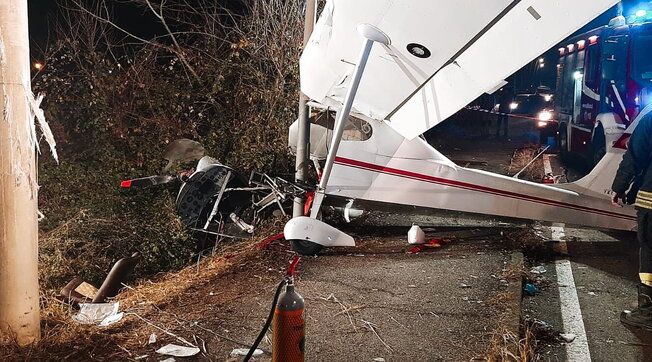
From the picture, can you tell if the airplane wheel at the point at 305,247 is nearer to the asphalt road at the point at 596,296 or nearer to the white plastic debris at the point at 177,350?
the asphalt road at the point at 596,296

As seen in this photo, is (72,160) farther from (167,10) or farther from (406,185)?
(406,185)

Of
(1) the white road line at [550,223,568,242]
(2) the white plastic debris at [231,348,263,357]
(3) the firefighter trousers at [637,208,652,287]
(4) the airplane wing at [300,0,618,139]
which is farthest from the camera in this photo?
(1) the white road line at [550,223,568,242]

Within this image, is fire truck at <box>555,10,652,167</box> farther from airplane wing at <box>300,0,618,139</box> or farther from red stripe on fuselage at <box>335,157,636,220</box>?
airplane wing at <box>300,0,618,139</box>

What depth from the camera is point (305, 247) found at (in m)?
6.52

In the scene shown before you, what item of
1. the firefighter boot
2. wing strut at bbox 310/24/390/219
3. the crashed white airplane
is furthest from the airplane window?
the firefighter boot

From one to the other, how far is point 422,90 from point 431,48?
3.86 ft

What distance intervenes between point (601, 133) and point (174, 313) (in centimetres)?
966

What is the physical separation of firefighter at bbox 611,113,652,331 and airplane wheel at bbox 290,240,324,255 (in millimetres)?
3190

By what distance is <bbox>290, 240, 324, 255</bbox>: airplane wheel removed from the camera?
6.48 m

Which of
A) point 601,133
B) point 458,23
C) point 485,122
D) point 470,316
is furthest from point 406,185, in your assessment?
point 485,122

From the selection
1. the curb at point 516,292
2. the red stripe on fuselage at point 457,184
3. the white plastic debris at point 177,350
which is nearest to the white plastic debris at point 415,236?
the red stripe on fuselage at point 457,184

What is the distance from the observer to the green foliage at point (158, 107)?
8359mm

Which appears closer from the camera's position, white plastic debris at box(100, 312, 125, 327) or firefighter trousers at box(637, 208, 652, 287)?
white plastic debris at box(100, 312, 125, 327)

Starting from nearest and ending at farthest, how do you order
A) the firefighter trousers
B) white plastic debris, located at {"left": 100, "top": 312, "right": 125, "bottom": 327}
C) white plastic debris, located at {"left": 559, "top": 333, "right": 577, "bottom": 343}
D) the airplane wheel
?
white plastic debris, located at {"left": 100, "top": 312, "right": 125, "bottom": 327} → white plastic debris, located at {"left": 559, "top": 333, "right": 577, "bottom": 343} → the firefighter trousers → the airplane wheel
